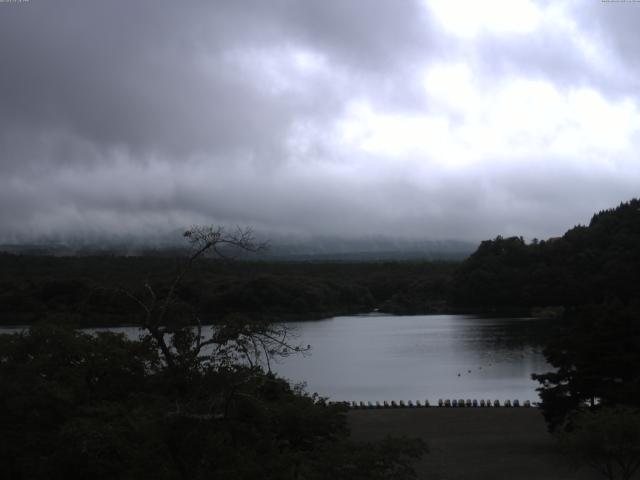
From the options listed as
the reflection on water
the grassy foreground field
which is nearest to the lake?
the reflection on water

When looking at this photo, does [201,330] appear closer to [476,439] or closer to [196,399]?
[196,399]

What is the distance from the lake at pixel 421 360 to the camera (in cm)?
4191

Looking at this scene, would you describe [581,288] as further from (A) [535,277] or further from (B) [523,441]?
(B) [523,441]

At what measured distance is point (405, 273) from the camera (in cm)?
12275

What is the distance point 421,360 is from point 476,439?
30.6 meters

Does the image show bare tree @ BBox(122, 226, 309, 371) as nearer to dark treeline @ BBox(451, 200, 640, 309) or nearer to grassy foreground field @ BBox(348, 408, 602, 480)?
grassy foreground field @ BBox(348, 408, 602, 480)

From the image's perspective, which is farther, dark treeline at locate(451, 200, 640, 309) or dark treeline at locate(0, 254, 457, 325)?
dark treeline at locate(451, 200, 640, 309)

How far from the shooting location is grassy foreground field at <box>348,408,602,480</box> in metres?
20.5

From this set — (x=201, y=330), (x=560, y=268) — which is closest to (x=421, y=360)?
(x=560, y=268)

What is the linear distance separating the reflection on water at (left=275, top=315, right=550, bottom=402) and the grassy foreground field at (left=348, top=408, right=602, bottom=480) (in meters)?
8.87

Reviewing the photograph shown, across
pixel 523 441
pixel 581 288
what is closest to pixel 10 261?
pixel 581 288

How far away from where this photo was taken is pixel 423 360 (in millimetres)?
55750

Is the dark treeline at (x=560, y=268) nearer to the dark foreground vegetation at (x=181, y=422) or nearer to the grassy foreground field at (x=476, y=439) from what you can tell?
the grassy foreground field at (x=476, y=439)

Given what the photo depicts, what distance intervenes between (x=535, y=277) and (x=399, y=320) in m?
17.3
